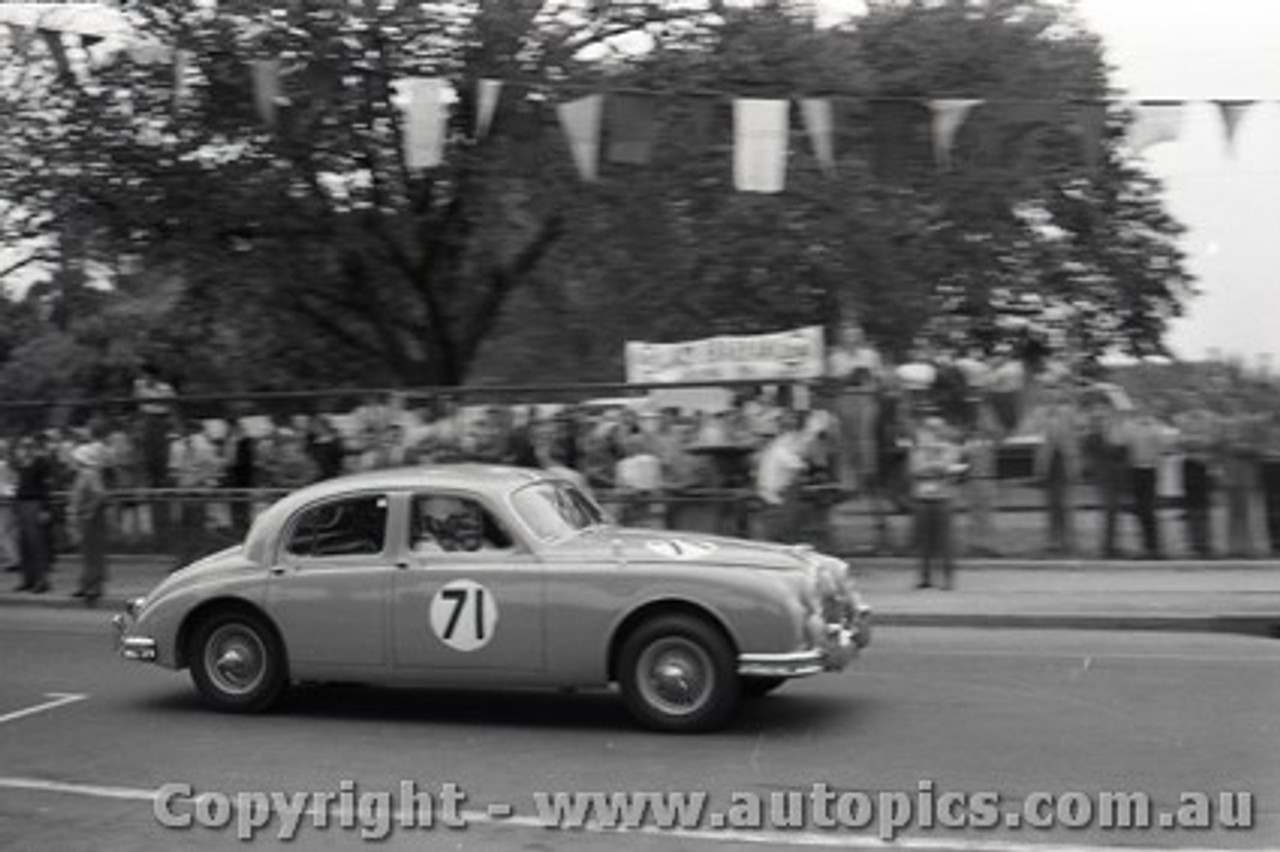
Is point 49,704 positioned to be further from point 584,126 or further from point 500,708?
point 584,126

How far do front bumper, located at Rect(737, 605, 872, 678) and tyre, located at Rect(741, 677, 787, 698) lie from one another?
45 centimetres

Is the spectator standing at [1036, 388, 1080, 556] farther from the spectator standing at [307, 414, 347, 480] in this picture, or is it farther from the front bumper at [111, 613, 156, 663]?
the front bumper at [111, 613, 156, 663]

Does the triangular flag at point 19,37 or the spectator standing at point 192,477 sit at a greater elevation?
the triangular flag at point 19,37

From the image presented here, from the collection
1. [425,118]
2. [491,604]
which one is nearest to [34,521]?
[425,118]

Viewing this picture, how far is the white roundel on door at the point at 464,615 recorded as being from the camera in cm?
937

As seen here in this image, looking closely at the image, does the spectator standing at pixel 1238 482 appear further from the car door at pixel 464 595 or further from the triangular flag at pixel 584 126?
the car door at pixel 464 595

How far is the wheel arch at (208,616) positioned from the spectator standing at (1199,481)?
34.0ft

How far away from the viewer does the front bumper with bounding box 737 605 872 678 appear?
8.83 m

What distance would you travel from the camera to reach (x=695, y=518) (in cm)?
1612

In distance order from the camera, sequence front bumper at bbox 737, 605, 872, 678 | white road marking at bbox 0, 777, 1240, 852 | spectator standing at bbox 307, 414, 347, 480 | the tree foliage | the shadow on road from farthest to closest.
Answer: the tree foliage < spectator standing at bbox 307, 414, 347, 480 < the shadow on road < front bumper at bbox 737, 605, 872, 678 < white road marking at bbox 0, 777, 1240, 852

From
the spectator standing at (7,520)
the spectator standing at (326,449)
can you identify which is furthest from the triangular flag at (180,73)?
the spectator standing at (7,520)

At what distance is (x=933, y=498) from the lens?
616 inches

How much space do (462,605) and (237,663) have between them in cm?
168

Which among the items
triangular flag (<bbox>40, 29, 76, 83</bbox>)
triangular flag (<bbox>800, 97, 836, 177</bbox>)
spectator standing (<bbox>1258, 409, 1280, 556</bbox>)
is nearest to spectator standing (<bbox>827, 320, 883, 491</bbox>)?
triangular flag (<bbox>800, 97, 836, 177</bbox>)
